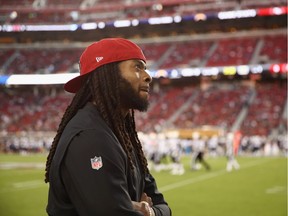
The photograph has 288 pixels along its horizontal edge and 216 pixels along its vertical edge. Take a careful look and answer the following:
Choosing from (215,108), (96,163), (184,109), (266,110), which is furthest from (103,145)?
(184,109)

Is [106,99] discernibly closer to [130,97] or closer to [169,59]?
[130,97]

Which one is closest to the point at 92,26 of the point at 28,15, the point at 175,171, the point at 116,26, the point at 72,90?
the point at 116,26

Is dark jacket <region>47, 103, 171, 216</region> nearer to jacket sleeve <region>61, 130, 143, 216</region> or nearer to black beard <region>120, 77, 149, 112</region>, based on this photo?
jacket sleeve <region>61, 130, 143, 216</region>

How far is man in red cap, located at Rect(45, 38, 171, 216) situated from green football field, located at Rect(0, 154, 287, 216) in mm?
4861

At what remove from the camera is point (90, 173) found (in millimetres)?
1459

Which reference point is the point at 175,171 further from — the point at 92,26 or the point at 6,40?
the point at 6,40

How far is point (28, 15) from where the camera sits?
3092cm

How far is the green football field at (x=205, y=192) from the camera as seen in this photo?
24.2 feet

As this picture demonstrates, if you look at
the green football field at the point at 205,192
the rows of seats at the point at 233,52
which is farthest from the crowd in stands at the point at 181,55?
the green football field at the point at 205,192

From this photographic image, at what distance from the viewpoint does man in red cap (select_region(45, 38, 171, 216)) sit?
147 cm

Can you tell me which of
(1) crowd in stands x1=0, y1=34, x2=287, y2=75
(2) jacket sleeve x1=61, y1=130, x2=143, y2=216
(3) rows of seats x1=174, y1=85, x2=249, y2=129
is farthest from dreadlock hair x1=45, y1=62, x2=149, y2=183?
(1) crowd in stands x1=0, y1=34, x2=287, y2=75

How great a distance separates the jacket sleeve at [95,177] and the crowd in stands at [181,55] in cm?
2812

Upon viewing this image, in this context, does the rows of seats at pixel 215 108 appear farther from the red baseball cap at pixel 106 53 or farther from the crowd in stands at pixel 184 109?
the red baseball cap at pixel 106 53

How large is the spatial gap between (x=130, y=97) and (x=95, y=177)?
1.23 ft
